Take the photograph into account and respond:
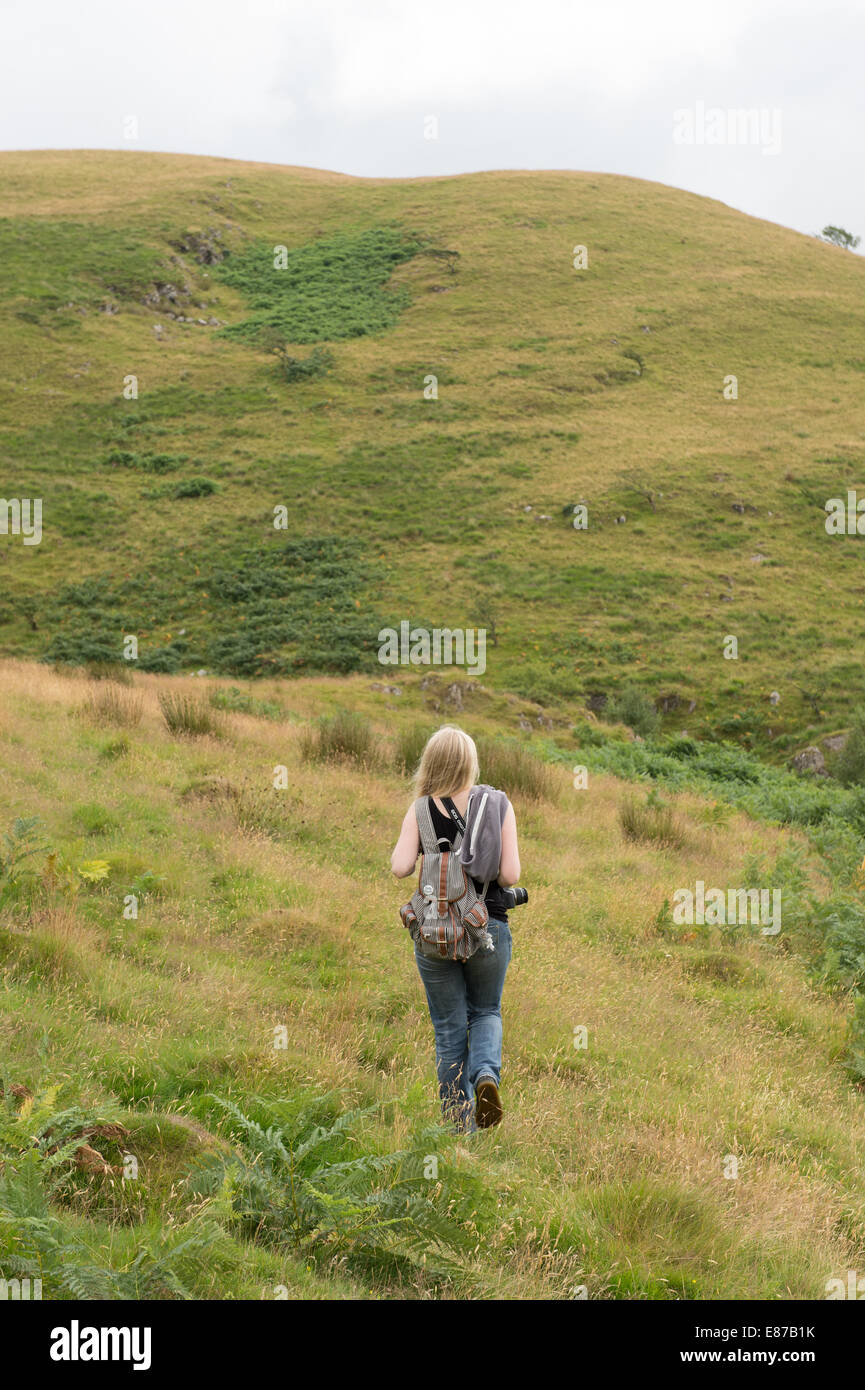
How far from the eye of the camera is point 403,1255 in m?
3.03

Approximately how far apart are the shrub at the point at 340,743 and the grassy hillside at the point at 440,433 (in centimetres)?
1377

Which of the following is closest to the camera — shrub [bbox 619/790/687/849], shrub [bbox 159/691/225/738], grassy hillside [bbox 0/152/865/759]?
shrub [bbox 619/790/687/849]

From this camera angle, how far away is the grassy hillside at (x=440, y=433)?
97.9 ft

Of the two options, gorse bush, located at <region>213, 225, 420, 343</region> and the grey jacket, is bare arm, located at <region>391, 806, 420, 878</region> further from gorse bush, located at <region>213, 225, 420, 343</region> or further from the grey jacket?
gorse bush, located at <region>213, 225, 420, 343</region>

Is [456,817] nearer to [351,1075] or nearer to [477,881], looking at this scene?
[477,881]

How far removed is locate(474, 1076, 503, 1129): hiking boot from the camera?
150 inches

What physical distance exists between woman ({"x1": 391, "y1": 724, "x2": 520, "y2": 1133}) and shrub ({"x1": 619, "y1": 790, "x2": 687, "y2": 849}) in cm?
725

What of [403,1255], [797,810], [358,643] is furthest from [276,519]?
[403,1255]

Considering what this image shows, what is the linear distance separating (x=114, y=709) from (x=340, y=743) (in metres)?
2.97

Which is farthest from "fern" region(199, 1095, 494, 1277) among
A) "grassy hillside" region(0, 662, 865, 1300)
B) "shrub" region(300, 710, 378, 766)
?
"shrub" region(300, 710, 378, 766)

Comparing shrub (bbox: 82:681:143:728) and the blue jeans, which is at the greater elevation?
shrub (bbox: 82:681:143:728)

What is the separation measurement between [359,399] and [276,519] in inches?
522

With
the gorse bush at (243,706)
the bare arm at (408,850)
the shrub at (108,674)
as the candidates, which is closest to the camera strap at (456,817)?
the bare arm at (408,850)

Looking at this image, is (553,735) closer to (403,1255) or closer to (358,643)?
(358,643)
